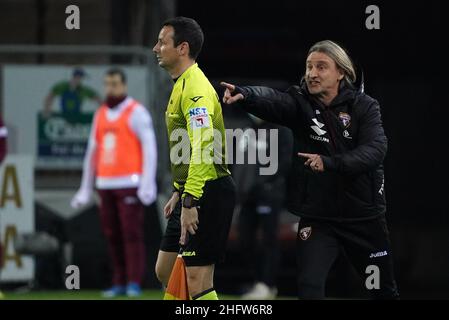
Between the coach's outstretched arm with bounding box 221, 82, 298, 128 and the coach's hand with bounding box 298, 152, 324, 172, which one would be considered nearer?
the coach's hand with bounding box 298, 152, 324, 172

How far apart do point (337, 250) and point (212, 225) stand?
0.87 meters

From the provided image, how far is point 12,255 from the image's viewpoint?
14.4 meters

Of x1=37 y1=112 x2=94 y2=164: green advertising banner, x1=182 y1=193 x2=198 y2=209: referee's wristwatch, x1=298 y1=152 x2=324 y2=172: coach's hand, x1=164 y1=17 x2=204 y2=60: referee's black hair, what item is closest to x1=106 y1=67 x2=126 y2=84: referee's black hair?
x1=37 y1=112 x2=94 y2=164: green advertising banner

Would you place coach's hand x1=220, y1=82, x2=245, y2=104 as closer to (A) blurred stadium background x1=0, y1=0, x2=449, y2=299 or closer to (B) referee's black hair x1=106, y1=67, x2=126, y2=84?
(B) referee's black hair x1=106, y1=67, x2=126, y2=84

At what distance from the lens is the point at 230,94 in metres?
7.91

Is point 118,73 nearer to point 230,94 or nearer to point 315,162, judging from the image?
point 230,94

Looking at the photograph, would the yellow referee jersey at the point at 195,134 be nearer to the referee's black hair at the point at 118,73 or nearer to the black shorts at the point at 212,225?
the black shorts at the point at 212,225

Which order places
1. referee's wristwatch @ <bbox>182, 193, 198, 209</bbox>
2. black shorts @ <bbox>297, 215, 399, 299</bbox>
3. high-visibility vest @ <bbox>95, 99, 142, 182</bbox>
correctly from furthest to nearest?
high-visibility vest @ <bbox>95, 99, 142, 182</bbox>, black shorts @ <bbox>297, 215, 399, 299</bbox>, referee's wristwatch @ <bbox>182, 193, 198, 209</bbox>

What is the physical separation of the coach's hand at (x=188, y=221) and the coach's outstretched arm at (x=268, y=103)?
0.80 meters

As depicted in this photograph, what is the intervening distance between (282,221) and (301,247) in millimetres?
7601

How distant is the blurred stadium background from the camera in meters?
14.6

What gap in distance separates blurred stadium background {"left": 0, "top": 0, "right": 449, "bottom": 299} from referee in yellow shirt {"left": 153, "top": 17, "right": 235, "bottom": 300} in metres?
5.57

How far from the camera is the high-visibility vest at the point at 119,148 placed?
44.6ft

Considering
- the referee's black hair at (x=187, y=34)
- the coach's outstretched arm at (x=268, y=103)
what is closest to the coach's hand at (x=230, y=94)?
the coach's outstretched arm at (x=268, y=103)
